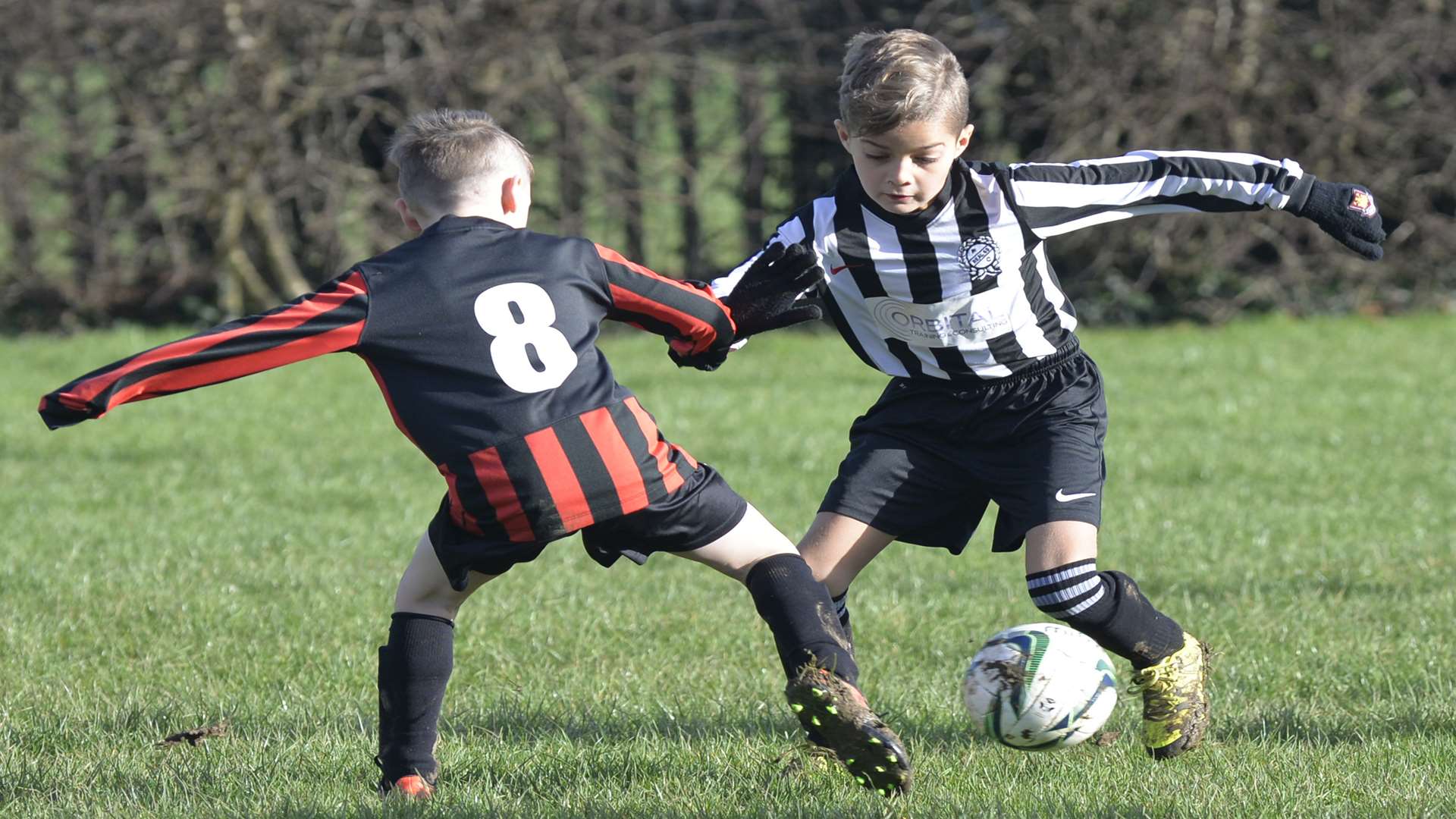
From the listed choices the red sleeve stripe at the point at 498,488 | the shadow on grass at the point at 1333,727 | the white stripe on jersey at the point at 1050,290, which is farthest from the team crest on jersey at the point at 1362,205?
the red sleeve stripe at the point at 498,488

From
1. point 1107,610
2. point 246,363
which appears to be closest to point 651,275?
point 246,363

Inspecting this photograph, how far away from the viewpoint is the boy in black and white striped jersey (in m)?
3.60

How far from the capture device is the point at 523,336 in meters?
3.01

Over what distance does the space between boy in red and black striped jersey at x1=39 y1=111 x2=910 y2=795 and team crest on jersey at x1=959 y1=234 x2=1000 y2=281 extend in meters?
0.72

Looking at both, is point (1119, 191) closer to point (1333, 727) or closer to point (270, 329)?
point (1333, 727)

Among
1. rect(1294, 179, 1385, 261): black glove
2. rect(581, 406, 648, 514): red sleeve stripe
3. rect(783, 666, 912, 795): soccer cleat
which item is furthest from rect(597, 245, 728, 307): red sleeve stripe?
rect(1294, 179, 1385, 261): black glove

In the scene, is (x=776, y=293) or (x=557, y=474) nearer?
(x=557, y=474)

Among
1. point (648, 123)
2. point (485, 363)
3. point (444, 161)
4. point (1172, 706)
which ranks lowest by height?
point (648, 123)

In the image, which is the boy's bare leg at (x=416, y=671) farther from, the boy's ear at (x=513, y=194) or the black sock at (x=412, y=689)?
the boy's ear at (x=513, y=194)

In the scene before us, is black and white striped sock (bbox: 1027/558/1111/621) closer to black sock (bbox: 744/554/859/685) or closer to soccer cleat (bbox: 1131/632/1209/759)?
soccer cleat (bbox: 1131/632/1209/759)

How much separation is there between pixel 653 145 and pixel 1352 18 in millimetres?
5159

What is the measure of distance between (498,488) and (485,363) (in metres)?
0.24

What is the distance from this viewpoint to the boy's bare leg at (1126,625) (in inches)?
138

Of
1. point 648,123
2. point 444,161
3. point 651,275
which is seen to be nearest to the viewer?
point 444,161
